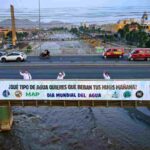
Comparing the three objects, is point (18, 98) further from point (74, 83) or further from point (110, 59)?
point (110, 59)

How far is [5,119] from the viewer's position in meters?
35.7

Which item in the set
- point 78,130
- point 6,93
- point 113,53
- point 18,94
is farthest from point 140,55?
point 6,93

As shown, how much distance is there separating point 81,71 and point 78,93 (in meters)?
17.9

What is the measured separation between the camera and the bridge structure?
26.3 metres

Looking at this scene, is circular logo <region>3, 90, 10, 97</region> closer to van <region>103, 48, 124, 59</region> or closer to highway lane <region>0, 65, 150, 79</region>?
highway lane <region>0, 65, 150, 79</region>

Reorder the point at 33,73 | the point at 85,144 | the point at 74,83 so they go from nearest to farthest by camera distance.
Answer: the point at 74,83 → the point at 85,144 → the point at 33,73

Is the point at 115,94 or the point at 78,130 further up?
the point at 115,94

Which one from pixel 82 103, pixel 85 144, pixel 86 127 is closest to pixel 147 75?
pixel 86 127

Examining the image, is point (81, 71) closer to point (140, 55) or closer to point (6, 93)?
point (140, 55)

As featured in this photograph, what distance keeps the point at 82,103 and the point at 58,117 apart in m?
14.4

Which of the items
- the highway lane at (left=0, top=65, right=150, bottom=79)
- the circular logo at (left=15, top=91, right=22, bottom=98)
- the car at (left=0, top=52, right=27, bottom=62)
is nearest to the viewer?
the circular logo at (left=15, top=91, right=22, bottom=98)

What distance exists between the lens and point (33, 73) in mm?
43688

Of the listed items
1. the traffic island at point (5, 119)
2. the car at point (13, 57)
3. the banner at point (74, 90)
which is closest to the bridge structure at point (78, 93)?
the banner at point (74, 90)

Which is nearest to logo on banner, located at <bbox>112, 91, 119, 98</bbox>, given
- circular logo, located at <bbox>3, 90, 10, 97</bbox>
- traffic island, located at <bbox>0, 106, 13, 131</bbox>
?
circular logo, located at <bbox>3, 90, 10, 97</bbox>
